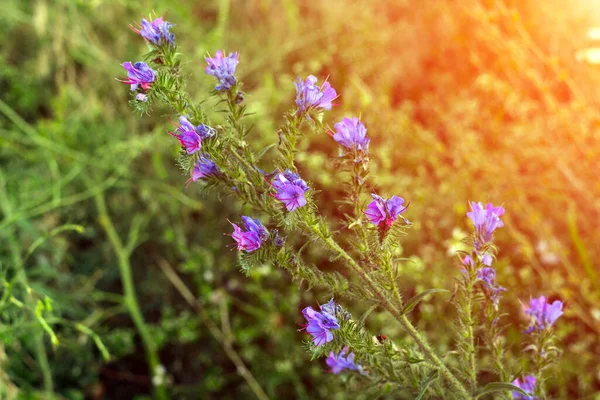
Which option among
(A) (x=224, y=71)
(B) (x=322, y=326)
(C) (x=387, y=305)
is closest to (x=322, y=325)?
(B) (x=322, y=326)

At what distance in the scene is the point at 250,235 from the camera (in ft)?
3.18

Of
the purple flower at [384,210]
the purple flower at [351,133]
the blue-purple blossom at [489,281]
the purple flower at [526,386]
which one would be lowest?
the purple flower at [526,386]

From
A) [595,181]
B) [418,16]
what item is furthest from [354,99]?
[595,181]

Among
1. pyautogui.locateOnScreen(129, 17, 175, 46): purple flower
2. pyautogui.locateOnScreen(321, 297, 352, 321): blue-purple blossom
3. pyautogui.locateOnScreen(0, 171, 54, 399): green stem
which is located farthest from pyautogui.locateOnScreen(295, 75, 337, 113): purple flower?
pyautogui.locateOnScreen(0, 171, 54, 399): green stem

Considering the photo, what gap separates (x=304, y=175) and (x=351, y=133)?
1.75 metres

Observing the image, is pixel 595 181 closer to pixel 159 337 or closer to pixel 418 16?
pixel 418 16

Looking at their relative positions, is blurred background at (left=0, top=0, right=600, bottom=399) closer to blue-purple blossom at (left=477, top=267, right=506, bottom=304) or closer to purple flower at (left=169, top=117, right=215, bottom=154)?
blue-purple blossom at (left=477, top=267, right=506, bottom=304)

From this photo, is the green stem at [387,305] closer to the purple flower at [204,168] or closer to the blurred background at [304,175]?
the purple flower at [204,168]

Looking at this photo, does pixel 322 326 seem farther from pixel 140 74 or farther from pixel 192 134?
pixel 140 74

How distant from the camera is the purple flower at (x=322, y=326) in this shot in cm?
94

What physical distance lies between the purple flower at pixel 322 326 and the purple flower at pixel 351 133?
0.30 m

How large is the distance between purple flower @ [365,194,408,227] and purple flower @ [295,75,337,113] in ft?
0.65

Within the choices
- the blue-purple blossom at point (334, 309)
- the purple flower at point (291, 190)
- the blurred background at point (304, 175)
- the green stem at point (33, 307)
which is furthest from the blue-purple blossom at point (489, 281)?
the green stem at point (33, 307)

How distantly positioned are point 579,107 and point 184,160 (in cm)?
184
